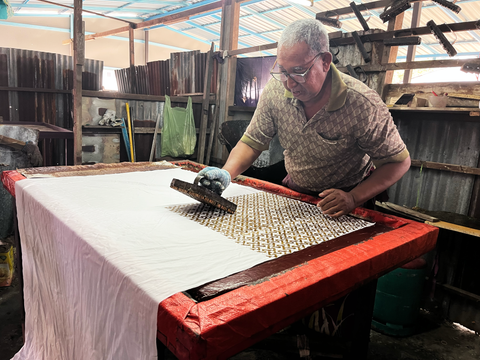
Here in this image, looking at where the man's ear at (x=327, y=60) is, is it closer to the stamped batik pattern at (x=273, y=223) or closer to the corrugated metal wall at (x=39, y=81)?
the stamped batik pattern at (x=273, y=223)

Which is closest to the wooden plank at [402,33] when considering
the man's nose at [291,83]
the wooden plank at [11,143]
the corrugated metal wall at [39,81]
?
the man's nose at [291,83]

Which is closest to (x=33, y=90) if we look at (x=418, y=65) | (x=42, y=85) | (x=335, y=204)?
(x=42, y=85)

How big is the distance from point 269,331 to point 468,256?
265 centimetres

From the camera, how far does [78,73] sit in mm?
4539

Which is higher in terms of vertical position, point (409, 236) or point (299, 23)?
point (299, 23)

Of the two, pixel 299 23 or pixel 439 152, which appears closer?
pixel 299 23

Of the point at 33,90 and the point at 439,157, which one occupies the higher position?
the point at 33,90

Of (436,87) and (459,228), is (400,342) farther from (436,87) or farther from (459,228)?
(436,87)

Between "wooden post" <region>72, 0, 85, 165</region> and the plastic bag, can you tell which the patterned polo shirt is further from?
the plastic bag

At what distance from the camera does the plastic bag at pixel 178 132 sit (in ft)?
18.3

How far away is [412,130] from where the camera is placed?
3.46m

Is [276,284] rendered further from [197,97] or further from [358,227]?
[197,97]

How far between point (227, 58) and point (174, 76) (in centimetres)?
109

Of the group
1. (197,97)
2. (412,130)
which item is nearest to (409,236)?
(412,130)
